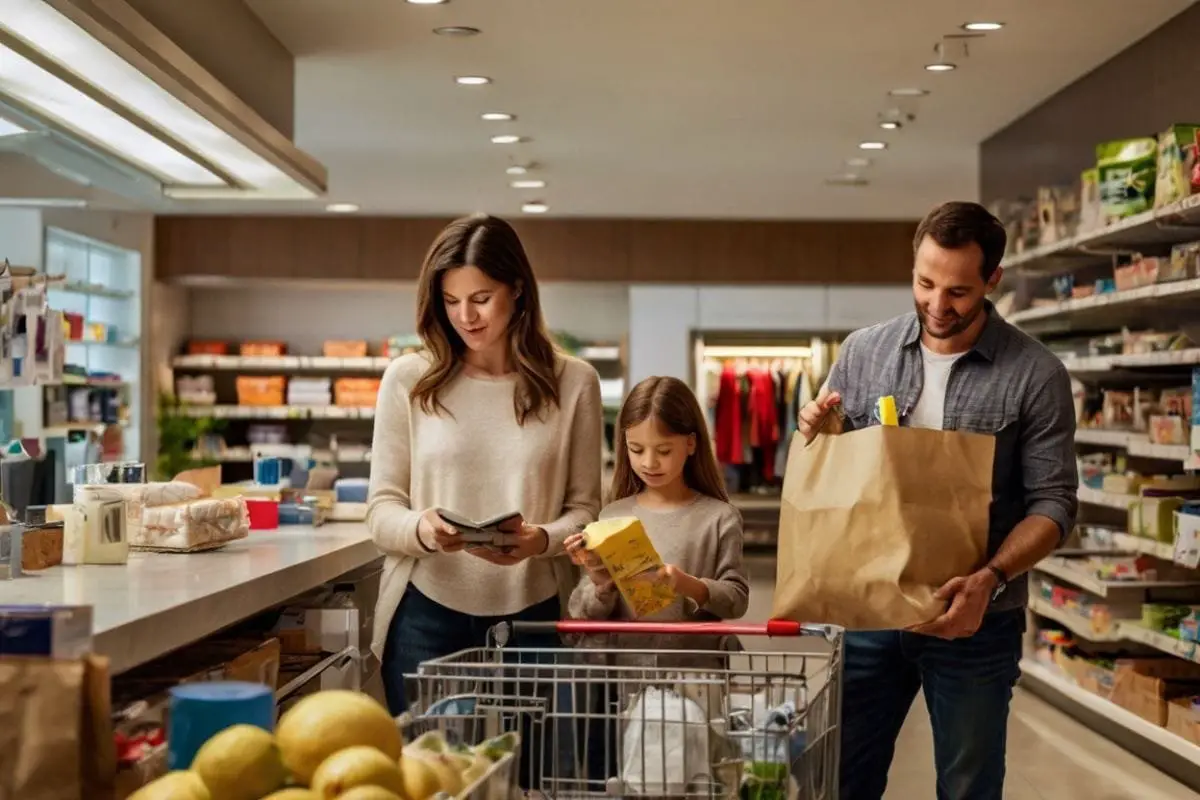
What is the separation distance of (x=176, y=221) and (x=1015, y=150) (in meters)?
7.06

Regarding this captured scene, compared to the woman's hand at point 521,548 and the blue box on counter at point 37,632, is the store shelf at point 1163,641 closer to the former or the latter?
the woman's hand at point 521,548

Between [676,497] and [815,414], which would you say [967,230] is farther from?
[676,497]

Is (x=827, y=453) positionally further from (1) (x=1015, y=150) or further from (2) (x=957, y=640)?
(1) (x=1015, y=150)

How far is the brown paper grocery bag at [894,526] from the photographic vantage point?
2.27 m

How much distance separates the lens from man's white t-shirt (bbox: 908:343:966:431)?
2518 mm

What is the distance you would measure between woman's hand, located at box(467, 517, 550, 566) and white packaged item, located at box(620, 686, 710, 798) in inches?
19.0

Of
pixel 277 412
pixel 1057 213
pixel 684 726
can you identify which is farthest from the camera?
pixel 277 412

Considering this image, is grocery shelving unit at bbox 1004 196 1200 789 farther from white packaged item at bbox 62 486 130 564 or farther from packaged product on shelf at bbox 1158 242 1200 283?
white packaged item at bbox 62 486 130 564

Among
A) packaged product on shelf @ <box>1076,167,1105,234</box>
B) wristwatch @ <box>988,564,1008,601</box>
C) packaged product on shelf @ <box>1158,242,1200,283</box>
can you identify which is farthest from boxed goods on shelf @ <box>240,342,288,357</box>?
wristwatch @ <box>988,564,1008,601</box>

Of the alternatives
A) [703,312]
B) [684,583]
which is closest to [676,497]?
[684,583]

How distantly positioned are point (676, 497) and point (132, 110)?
2.02m

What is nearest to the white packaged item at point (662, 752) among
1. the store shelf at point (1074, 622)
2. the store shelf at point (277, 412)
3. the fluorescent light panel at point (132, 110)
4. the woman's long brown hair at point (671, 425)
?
the woman's long brown hair at point (671, 425)

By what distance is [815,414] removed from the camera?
2363mm

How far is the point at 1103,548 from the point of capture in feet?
20.7
